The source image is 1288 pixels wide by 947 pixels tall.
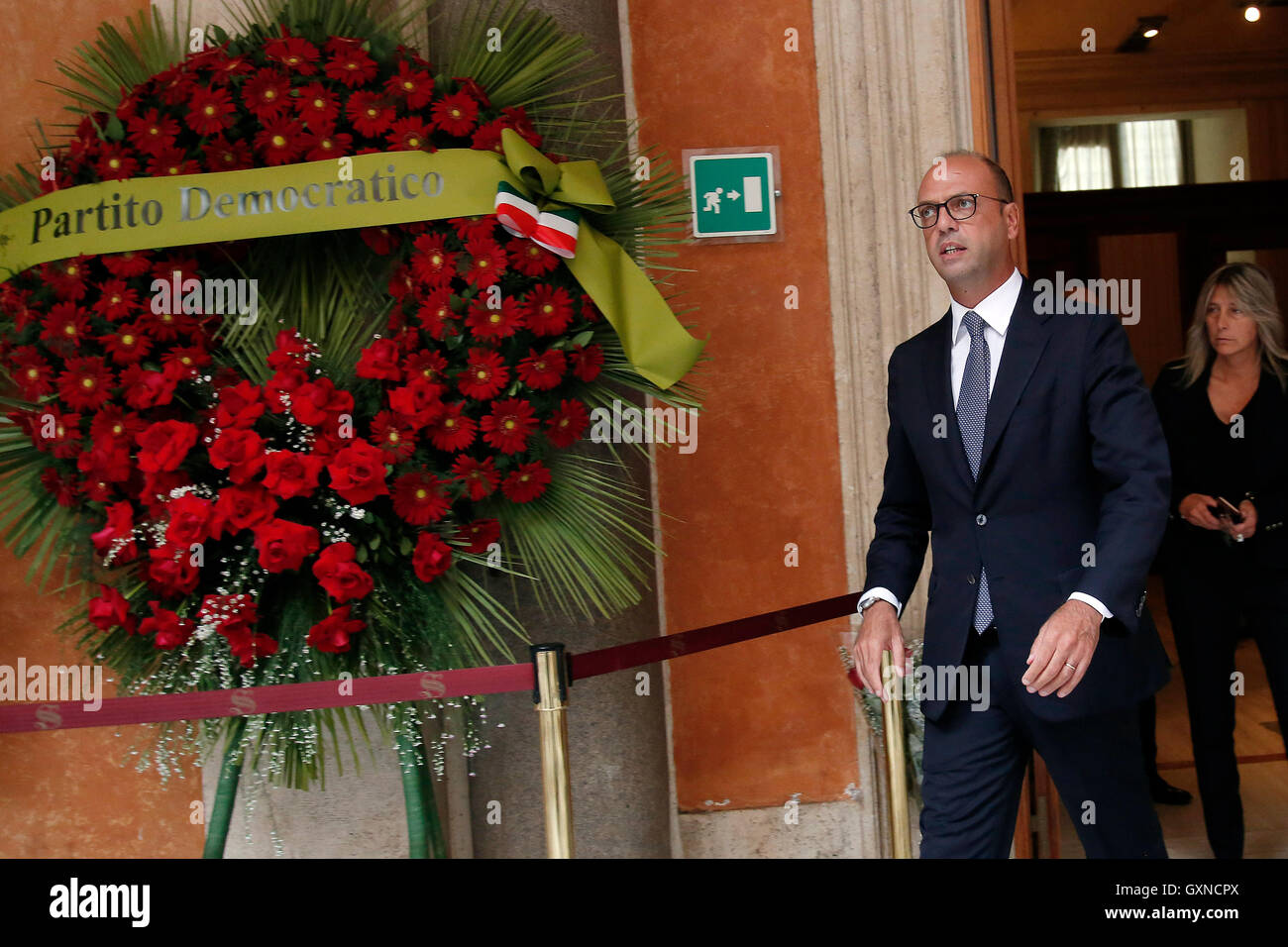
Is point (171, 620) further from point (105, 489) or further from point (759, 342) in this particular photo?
point (759, 342)

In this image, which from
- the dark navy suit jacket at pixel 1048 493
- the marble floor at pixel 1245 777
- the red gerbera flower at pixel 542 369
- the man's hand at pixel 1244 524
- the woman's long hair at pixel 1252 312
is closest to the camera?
the dark navy suit jacket at pixel 1048 493

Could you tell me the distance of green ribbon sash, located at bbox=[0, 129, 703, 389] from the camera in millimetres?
2287

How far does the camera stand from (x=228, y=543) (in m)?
2.22

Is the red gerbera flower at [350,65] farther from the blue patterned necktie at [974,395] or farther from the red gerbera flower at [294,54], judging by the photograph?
the blue patterned necktie at [974,395]

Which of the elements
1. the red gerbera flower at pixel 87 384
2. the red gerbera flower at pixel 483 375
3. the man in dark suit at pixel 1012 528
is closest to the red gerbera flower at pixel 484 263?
the red gerbera flower at pixel 483 375

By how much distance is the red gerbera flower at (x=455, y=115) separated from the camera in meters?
2.35

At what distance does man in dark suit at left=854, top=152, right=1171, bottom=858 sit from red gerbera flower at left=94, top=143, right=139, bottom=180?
1504 mm

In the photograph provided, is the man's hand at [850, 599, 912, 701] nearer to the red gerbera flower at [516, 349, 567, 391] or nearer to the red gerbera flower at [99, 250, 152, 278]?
the red gerbera flower at [516, 349, 567, 391]

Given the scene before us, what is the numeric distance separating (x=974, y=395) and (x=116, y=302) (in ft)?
5.19

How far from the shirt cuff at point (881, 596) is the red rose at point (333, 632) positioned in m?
0.91

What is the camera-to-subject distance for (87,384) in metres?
2.20

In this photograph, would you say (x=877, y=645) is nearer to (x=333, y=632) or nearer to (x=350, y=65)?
(x=333, y=632)

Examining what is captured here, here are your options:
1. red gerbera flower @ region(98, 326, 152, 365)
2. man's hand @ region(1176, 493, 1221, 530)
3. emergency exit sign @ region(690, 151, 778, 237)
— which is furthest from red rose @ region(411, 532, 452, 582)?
man's hand @ region(1176, 493, 1221, 530)

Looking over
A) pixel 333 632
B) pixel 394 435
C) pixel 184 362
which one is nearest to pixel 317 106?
pixel 184 362
